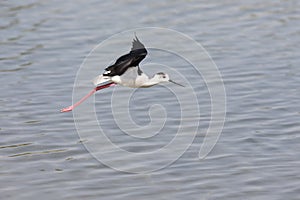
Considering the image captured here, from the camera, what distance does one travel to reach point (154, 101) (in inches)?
461

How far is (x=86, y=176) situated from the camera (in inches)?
372

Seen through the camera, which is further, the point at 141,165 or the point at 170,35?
the point at 170,35

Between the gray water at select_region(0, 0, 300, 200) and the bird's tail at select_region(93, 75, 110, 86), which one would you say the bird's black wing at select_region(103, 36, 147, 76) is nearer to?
the bird's tail at select_region(93, 75, 110, 86)

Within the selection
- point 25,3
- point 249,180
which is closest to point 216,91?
point 249,180

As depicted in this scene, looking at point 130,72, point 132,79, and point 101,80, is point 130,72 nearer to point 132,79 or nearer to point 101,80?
point 132,79

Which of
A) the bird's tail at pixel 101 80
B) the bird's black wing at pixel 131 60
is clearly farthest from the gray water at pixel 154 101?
the bird's black wing at pixel 131 60

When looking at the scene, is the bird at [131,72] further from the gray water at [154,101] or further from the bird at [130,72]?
the gray water at [154,101]

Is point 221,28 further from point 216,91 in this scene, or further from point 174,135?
point 174,135

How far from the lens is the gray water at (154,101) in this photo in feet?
30.2

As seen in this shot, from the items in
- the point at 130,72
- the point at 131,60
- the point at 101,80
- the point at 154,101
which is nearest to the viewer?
the point at 131,60

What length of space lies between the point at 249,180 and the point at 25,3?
8114 millimetres

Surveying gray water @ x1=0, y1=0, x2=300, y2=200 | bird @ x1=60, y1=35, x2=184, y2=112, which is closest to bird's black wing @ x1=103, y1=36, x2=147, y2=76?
bird @ x1=60, y1=35, x2=184, y2=112

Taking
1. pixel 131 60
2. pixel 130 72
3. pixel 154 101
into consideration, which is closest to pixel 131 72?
pixel 130 72

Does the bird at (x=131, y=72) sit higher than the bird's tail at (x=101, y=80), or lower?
higher
